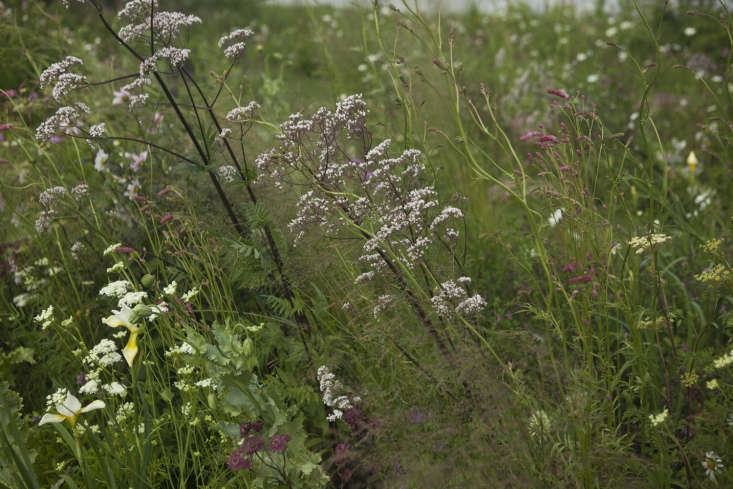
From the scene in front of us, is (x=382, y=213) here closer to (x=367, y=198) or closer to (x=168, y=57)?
(x=367, y=198)

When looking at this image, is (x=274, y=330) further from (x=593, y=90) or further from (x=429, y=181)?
(x=593, y=90)

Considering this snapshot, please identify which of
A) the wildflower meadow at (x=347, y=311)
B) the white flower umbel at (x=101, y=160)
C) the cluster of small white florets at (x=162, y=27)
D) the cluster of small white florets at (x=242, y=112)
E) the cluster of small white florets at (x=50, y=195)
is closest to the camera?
the wildflower meadow at (x=347, y=311)

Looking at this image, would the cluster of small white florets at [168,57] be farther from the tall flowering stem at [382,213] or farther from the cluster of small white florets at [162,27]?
the tall flowering stem at [382,213]

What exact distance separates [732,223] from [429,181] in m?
Answer: 1.01

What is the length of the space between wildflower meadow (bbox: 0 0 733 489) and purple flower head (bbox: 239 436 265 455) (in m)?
0.01

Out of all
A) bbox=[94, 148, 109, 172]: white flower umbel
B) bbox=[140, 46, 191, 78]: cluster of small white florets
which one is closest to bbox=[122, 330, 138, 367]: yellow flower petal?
bbox=[140, 46, 191, 78]: cluster of small white florets

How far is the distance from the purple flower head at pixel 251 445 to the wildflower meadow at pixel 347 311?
0.04ft

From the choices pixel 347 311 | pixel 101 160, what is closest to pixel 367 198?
pixel 347 311

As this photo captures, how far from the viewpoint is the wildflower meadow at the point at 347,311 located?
1753mm

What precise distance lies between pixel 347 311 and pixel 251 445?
692mm

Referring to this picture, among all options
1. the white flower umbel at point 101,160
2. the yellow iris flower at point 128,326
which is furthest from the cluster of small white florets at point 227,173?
the white flower umbel at point 101,160

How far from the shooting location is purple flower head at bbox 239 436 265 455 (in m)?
1.73

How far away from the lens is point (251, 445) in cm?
173

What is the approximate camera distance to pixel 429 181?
8.10ft
